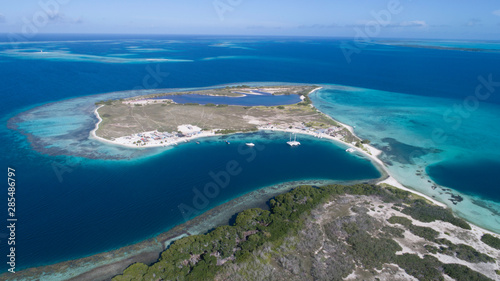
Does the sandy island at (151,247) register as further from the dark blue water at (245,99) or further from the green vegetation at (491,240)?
the dark blue water at (245,99)

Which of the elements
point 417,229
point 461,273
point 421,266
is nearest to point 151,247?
point 421,266

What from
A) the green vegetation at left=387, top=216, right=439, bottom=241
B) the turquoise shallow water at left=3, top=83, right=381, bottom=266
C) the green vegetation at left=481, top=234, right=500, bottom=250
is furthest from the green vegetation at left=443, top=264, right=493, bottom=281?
the turquoise shallow water at left=3, top=83, right=381, bottom=266

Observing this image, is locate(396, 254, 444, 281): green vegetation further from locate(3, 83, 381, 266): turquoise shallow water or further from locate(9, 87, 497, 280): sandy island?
locate(3, 83, 381, 266): turquoise shallow water

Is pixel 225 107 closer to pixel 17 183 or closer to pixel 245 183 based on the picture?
pixel 245 183

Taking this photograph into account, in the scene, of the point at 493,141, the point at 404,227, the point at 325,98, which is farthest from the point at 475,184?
the point at 325,98

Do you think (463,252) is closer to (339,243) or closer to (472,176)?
(339,243)

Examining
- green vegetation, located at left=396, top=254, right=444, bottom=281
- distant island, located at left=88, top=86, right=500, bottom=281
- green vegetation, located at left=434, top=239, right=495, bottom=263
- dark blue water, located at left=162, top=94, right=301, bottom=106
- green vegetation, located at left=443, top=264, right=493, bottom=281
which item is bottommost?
dark blue water, located at left=162, top=94, right=301, bottom=106

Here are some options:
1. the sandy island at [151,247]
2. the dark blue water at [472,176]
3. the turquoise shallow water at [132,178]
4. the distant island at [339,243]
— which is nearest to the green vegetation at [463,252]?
the distant island at [339,243]
